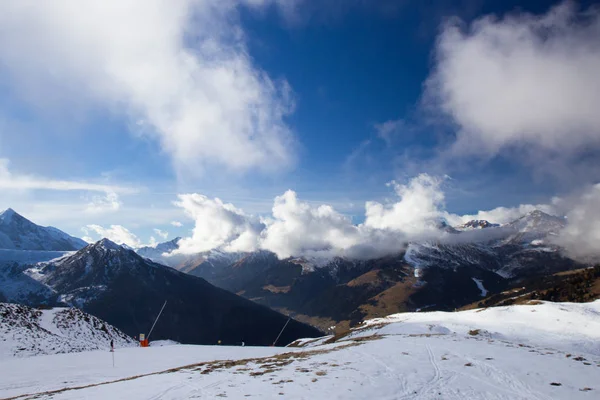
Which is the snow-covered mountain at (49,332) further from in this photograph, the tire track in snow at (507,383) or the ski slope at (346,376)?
the tire track in snow at (507,383)

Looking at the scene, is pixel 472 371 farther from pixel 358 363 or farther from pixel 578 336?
pixel 578 336

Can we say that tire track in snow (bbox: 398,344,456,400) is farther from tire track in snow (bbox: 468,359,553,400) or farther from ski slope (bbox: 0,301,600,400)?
tire track in snow (bbox: 468,359,553,400)

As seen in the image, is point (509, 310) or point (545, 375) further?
point (509, 310)

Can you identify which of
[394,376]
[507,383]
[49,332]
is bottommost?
[49,332]

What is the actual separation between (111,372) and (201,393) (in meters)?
17.4

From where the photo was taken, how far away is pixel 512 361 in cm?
2242

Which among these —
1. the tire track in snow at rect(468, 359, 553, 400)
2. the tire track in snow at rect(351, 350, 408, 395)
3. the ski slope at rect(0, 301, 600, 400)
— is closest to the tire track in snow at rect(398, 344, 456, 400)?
the ski slope at rect(0, 301, 600, 400)

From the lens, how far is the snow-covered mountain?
52.4 meters

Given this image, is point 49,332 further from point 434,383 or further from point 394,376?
point 434,383

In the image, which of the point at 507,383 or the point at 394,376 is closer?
the point at 507,383

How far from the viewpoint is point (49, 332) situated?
200ft

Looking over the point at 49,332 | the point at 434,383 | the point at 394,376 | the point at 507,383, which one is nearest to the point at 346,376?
the point at 394,376

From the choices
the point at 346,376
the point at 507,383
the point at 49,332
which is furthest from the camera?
the point at 49,332

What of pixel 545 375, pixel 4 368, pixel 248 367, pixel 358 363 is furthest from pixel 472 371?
pixel 4 368
